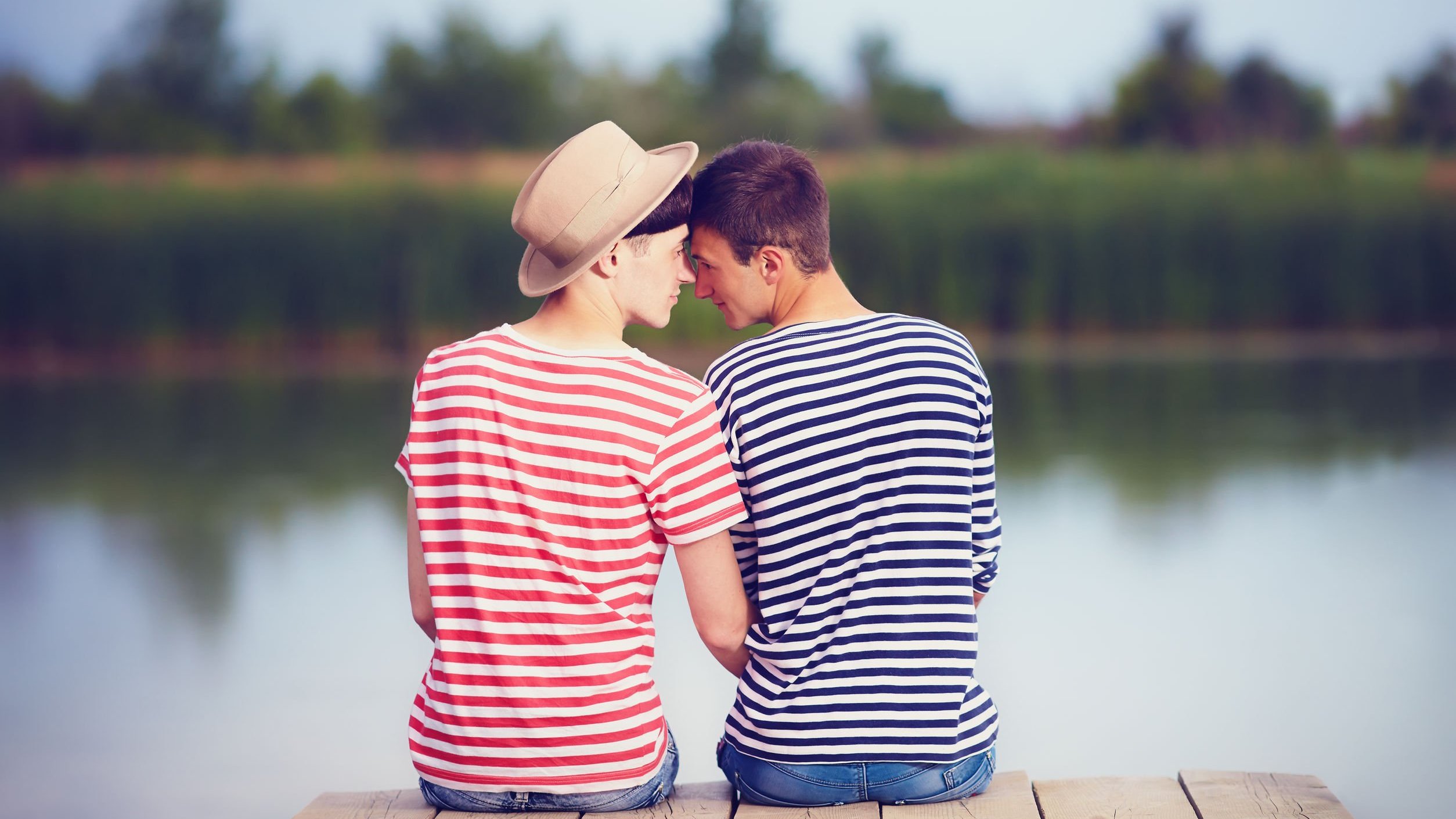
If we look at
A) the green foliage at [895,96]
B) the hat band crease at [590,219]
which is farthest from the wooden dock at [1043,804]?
the green foliage at [895,96]

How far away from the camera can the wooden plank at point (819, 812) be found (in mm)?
1462

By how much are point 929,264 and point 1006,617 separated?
30.5 ft

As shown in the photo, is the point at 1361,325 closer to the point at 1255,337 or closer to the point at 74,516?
the point at 1255,337

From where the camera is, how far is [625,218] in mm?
1480

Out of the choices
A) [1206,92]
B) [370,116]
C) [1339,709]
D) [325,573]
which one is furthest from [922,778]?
[370,116]

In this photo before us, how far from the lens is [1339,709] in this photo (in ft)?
10.2

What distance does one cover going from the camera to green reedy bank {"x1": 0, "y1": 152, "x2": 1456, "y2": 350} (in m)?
12.8

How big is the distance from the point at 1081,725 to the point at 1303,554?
1999mm

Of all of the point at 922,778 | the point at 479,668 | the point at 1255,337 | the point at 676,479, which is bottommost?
the point at 1255,337

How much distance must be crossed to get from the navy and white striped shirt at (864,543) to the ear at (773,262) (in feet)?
0.41

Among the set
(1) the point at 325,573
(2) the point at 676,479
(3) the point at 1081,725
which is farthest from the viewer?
(1) the point at 325,573

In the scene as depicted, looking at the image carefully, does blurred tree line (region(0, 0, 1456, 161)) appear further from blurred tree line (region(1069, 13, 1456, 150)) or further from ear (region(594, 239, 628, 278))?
ear (region(594, 239, 628, 278))

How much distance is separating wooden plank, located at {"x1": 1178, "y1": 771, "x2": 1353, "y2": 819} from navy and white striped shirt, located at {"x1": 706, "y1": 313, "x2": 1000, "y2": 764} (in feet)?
0.80

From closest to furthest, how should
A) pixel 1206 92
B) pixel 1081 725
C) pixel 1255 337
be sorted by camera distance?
pixel 1081 725, pixel 1255 337, pixel 1206 92
